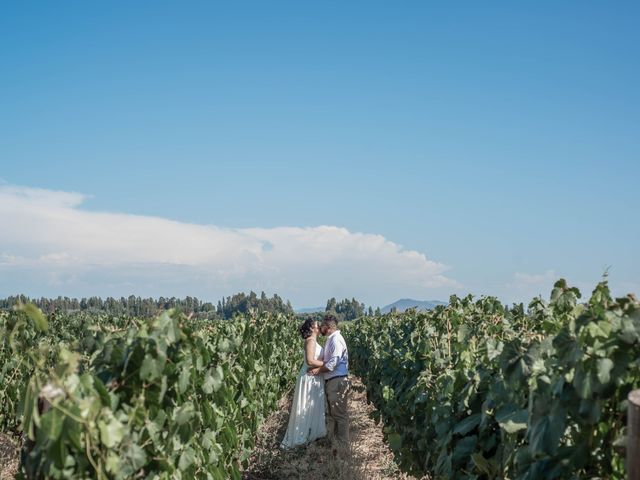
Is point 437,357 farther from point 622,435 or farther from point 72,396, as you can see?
point 72,396

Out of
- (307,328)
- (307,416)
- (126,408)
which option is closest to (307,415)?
(307,416)

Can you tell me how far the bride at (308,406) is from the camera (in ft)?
28.4

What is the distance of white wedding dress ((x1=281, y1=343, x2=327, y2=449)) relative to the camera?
8.66m

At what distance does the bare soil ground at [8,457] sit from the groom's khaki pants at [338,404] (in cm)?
381

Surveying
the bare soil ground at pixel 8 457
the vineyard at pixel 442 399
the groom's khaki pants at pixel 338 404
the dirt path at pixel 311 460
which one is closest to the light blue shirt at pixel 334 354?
the groom's khaki pants at pixel 338 404

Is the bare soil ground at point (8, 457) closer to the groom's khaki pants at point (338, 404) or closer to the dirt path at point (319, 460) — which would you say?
the dirt path at point (319, 460)

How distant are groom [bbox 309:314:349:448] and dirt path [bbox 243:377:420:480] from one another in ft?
0.97

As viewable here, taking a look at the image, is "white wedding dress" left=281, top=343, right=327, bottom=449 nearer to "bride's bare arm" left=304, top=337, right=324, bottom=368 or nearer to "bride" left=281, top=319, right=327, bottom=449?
"bride" left=281, top=319, right=327, bottom=449

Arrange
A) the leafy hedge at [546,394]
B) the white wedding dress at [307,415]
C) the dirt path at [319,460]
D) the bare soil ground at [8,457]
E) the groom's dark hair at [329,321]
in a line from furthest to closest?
1. the groom's dark hair at [329,321]
2. the white wedding dress at [307,415]
3. the bare soil ground at [8,457]
4. the dirt path at [319,460]
5. the leafy hedge at [546,394]

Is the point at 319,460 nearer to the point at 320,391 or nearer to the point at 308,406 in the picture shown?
the point at 308,406

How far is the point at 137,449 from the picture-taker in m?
2.88

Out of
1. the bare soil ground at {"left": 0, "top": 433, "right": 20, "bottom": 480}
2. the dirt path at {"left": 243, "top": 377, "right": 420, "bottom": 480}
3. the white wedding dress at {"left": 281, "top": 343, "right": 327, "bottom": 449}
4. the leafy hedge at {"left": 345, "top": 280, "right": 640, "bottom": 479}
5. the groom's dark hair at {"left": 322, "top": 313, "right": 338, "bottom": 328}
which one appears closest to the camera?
the leafy hedge at {"left": 345, "top": 280, "right": 640, "bottom": 479}

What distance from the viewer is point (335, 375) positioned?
8852 millimetres

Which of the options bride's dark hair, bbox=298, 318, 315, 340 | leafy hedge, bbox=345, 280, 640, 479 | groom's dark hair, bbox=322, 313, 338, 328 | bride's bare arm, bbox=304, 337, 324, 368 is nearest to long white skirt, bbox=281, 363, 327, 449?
bride's bare arm, bbox=304, 337, 324, 368
